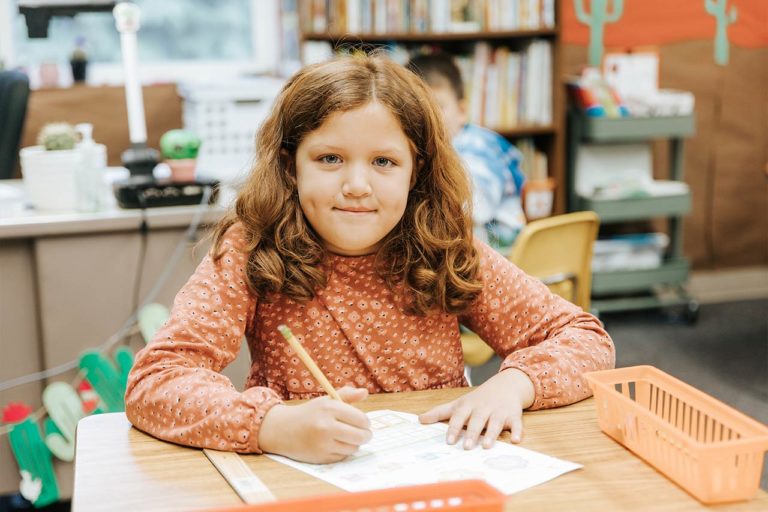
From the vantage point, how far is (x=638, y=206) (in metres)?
3.67

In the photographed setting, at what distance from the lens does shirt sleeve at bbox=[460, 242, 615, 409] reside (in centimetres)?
119

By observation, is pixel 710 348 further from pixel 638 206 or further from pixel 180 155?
pixel 180 155

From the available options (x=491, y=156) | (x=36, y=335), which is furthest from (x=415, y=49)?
(x=36, y=335)

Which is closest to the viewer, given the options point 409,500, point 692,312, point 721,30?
point 409,500

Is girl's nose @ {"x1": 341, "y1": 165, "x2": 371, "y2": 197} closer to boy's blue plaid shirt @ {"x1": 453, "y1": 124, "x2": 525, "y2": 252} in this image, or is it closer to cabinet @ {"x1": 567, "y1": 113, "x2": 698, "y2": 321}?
boy's blue plaid shirt @ {"x1": 453, "y1": 124, "x2": 525, "y2": 252}

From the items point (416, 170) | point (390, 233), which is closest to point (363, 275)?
point (390, 233)

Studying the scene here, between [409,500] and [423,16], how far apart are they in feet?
10.1

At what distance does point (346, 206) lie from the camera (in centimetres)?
119

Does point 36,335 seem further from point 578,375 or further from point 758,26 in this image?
point 758,26

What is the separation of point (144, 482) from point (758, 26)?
3910 mm

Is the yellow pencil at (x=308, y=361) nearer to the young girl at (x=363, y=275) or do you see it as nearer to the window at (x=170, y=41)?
the young girl at (x=363, y=275)

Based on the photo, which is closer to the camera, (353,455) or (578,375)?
(353,455)

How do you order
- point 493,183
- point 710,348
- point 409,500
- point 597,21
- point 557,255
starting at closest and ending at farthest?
point 409,500, point 557,255, point 493,183, point 710,348, point 597,21

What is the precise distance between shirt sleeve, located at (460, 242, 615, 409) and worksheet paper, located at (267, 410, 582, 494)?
0.74 feet
